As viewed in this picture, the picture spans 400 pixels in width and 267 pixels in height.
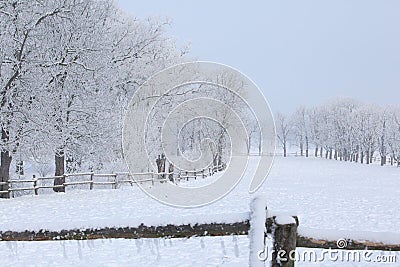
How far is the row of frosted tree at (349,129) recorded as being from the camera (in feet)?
259

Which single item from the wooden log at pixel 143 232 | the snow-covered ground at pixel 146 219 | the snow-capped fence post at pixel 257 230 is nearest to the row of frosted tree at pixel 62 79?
the snow-covered ground at pixel 146 219

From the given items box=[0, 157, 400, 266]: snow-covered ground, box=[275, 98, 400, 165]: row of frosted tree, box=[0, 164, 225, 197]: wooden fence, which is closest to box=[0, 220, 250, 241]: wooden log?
box=[0, 157, 400, 266]: snow-covered ground

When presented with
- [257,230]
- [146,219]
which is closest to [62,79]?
[146,219]

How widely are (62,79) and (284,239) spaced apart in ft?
59.0

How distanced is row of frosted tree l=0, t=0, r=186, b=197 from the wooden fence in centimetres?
87

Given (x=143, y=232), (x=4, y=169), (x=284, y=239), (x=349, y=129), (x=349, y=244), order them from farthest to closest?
(x=349, y=129) < (x=4, y=169) < (x=143, y=232) < (x=349, y=244) < (x=284, y=239)

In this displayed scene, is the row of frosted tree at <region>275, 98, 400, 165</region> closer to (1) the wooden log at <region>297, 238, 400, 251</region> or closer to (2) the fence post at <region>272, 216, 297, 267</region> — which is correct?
(1) the wooden log at <region>297, 238, 400, 251</region>

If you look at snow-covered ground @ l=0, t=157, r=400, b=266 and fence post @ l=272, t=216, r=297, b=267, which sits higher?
fence post @ l=272, t=216, r=297, b=267

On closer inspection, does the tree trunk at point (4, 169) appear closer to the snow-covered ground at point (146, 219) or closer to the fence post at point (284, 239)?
the snow-covered ground at point (146, 219)

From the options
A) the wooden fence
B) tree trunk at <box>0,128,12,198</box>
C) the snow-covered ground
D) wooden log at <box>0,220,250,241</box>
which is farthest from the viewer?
the wooden fence

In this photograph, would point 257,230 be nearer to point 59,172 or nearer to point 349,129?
point 59,172

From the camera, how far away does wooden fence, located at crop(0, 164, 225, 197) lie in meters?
19.0

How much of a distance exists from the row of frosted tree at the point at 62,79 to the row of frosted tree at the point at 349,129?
6306cm

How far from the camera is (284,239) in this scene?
3.06m
